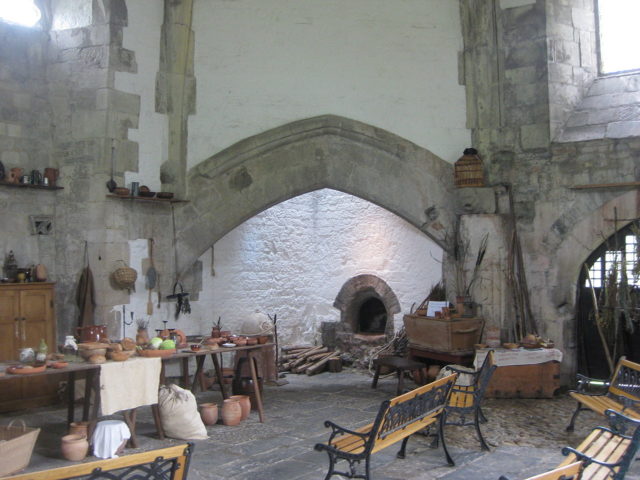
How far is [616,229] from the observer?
6633 mm

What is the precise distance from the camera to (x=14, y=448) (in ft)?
13.8

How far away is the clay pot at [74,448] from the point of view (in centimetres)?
460

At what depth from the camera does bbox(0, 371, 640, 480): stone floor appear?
4387mm

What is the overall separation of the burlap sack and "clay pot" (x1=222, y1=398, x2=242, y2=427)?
1.04 ft

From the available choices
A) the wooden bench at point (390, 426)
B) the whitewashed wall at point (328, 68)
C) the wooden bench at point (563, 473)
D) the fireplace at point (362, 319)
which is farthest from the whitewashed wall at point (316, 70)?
the wooden bench at point (563, 473)

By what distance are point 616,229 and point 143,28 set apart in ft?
16.8

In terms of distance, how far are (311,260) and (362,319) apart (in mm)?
1080

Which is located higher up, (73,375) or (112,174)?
(112,174)

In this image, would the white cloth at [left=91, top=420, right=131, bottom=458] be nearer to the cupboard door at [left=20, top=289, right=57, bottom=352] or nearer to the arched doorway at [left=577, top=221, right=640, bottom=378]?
the cupboard door at [left=20, top=289, right=57, bottom=352]

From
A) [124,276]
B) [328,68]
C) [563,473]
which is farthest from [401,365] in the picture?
[563,473]

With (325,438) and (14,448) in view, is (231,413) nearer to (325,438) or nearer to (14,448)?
(325,438)

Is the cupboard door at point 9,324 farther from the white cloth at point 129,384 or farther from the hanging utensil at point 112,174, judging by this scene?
the white cloth at point 129,384

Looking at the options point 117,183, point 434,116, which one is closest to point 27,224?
point 117,183

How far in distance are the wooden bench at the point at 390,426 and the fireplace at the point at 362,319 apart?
418cm
